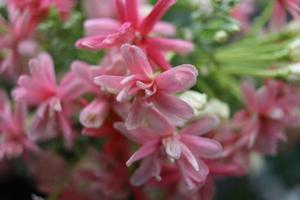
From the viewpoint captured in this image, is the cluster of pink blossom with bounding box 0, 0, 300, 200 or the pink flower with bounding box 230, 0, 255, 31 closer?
the cluster of pink blossom with bounding box 0, 0, 300, 200

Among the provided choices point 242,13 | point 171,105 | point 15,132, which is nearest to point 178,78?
point 171,105

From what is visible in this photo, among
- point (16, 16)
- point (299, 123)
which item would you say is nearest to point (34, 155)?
point (16, 16)

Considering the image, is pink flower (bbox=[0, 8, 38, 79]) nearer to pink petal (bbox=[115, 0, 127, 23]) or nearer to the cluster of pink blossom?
the cluster of pink blossom

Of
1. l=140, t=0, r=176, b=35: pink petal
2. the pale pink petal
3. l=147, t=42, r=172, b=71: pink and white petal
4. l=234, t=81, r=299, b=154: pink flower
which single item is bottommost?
l=234, t=81, r=299, b=154: pink flower

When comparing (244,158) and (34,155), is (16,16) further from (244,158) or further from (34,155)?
(244,158)

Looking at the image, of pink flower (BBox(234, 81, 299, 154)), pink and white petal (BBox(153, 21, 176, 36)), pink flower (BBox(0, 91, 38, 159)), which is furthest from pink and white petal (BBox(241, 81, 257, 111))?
pink flower (BBox(0, 91, 38, 159))

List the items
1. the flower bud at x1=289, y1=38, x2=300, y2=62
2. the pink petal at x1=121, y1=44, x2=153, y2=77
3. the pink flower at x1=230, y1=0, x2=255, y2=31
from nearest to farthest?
the pink petal at x1=121, y1=44, x2=153, y2=77, the flower bud at x1=289, y1=38, x2=300, y2=62, the pink flower at x1=230, y1=0, x2=255, y2=31
